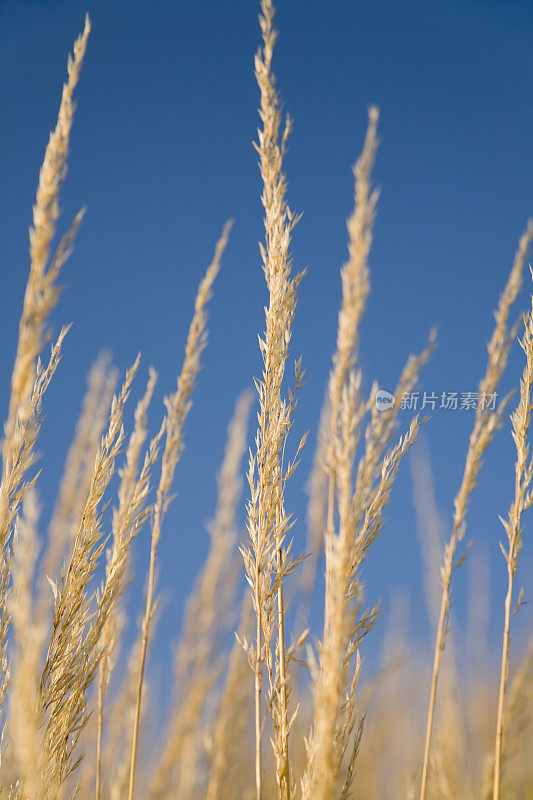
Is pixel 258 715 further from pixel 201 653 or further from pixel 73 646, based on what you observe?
pixel 201 653

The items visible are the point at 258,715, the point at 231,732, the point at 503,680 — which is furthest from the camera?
the point at 231,732

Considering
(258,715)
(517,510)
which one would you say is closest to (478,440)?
(517,510)

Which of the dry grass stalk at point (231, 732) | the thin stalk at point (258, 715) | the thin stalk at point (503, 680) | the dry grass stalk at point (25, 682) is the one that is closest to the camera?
the dry grass stalk at point (25, 682)

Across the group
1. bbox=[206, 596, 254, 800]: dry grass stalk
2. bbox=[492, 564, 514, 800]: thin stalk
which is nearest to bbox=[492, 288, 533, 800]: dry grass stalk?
bbox=[492, 564, 514, 800]: thin stalk

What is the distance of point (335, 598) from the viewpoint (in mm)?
1307

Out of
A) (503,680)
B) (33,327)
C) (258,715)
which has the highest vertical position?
(33,327)

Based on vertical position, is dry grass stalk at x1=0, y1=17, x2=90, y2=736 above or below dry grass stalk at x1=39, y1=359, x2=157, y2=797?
above

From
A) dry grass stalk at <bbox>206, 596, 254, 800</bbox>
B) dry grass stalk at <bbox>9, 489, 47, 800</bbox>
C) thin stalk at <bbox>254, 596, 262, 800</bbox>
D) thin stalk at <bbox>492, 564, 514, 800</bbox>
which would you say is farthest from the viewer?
dry grass stalk at <bbox>206, 596, 254, 800</bbox>

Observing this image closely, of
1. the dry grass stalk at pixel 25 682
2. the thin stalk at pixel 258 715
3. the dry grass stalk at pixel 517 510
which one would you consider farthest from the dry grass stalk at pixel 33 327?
the dry grass stalk at pixel 517 510

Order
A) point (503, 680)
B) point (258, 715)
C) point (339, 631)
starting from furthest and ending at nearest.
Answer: point (503, 680) < point (258, 715) < point (339, 631)

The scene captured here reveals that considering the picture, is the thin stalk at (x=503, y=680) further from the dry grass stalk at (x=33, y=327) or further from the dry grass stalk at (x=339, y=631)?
the dry grass stalk at (x=33, y=327)

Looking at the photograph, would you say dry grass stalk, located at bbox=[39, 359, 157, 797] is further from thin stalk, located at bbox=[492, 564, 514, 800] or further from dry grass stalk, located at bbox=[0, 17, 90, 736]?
A: thin stalk, located at bbox=[492, 564, 514, 800]

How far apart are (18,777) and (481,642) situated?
128 inches

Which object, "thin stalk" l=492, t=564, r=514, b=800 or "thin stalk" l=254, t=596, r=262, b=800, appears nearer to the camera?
"thin stalk" l=254, t=596, r=262, b=800
